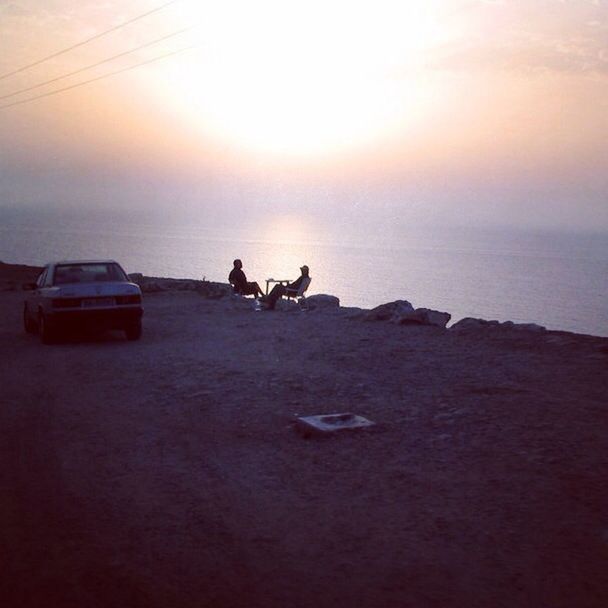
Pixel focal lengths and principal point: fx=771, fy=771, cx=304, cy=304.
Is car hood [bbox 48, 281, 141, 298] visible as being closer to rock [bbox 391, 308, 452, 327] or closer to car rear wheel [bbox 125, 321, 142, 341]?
car rear wheel [bbox 125, 321, 142, 341]

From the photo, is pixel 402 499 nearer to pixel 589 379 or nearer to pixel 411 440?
pixel 411 440

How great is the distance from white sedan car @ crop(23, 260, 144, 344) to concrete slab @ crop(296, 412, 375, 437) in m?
7.34

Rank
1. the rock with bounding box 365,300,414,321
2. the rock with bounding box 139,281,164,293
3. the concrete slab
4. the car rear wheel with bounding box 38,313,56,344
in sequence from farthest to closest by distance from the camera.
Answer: the rock with bounding box 139,281,164,293, the rock with bounding box 365,300,414,321, the car rear wheel with bounding box 38,313,56,344, the concrete slab

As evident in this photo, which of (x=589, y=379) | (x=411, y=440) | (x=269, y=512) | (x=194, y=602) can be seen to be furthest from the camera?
(x=589, y=379)

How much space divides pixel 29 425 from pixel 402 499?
14.2 ft

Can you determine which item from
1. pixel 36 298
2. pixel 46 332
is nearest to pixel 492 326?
pixel 46 332

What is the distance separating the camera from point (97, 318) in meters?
14.3

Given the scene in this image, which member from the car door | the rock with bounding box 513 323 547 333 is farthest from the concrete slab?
the car door

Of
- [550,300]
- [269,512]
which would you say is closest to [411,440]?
[269,512]

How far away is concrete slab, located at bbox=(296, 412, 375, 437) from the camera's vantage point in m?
7.45

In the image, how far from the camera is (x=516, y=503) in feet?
17.8

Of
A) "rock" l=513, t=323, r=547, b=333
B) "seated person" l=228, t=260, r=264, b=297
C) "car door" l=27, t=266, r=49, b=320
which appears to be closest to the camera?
"rock" l=513, t=323, r=547, b=333

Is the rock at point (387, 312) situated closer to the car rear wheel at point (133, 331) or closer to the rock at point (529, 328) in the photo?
the rock at point (529, 328)

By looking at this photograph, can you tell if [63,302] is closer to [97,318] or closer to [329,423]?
[97,318]
